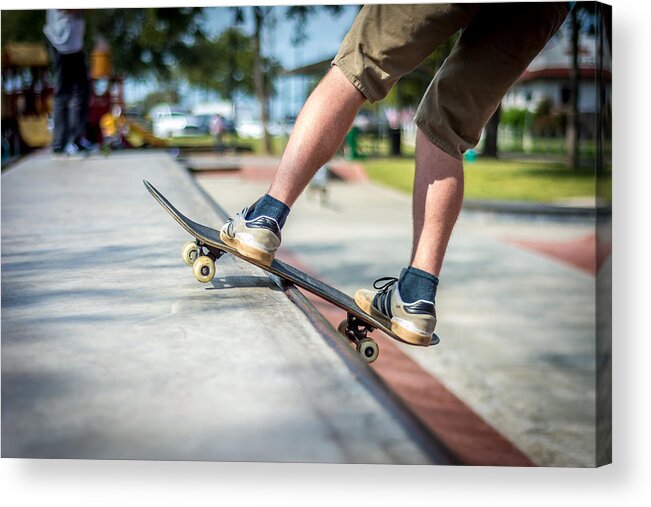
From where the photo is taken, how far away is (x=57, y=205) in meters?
3.30

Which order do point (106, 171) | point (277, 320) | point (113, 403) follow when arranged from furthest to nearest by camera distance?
point (106, 171), point (277, 320), point (113, 403)

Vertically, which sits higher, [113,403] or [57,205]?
[57,205]

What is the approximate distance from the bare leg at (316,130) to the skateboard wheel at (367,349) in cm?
47

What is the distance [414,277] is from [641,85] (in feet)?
5.33

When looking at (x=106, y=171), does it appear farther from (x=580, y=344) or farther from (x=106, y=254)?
(x=580, y=344)

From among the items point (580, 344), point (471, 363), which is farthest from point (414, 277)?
point (580, 344)

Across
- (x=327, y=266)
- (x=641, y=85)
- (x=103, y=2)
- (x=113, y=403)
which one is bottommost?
(x=327, y=266)

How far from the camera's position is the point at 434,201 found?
2.18 m

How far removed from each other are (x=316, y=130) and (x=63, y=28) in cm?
235

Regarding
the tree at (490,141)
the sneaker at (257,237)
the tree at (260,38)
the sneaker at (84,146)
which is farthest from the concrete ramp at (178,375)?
the tree at (490,141)

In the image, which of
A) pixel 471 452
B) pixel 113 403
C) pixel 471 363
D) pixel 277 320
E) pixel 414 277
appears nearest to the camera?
pixel 113 403

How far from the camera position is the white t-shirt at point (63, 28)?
3928 millimetres

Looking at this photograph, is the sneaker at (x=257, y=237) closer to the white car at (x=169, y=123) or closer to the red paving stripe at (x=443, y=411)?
the white car at (x=169, y=123)

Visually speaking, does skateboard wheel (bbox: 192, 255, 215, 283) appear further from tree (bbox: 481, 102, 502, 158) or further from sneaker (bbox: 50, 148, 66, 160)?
tree (bbox: 481, 102, 502, 158)
